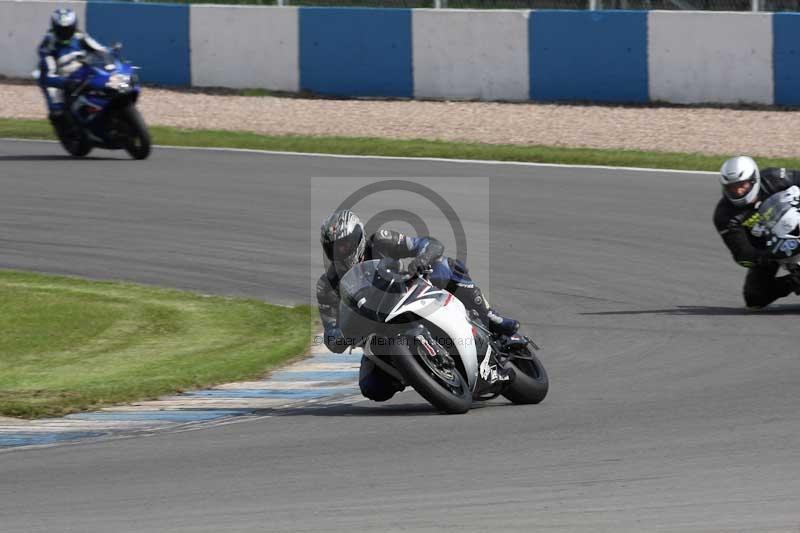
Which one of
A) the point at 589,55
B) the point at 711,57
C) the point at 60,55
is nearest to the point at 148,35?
the point at 60,55

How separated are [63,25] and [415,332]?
12.5 meters

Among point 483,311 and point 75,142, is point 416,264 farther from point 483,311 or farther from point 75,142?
point 75,142

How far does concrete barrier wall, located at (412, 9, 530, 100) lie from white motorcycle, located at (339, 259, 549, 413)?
14.7 meters

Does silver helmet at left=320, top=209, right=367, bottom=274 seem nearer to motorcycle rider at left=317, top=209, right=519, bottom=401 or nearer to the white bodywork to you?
motorcycle rider at left=317, top=209, right=519, bottom=401

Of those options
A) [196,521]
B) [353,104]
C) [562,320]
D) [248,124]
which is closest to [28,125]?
[248,124]

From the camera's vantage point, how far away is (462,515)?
5938mm

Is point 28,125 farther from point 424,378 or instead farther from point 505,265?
point 424,378

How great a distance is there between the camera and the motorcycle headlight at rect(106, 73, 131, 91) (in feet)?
59.9

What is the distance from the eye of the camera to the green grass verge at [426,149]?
60.0 feet

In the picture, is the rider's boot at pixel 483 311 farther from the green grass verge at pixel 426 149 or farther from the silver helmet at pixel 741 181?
the green grass verge at pixel 426 149

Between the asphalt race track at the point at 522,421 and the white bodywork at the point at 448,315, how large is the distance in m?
0.33

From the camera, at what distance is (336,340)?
26.4ft

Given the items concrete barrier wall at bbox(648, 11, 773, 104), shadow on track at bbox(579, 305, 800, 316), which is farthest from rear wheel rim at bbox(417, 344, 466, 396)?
concrete barrier wall at bbox(648, 11, 773, 104)

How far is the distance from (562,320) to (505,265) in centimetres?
212
